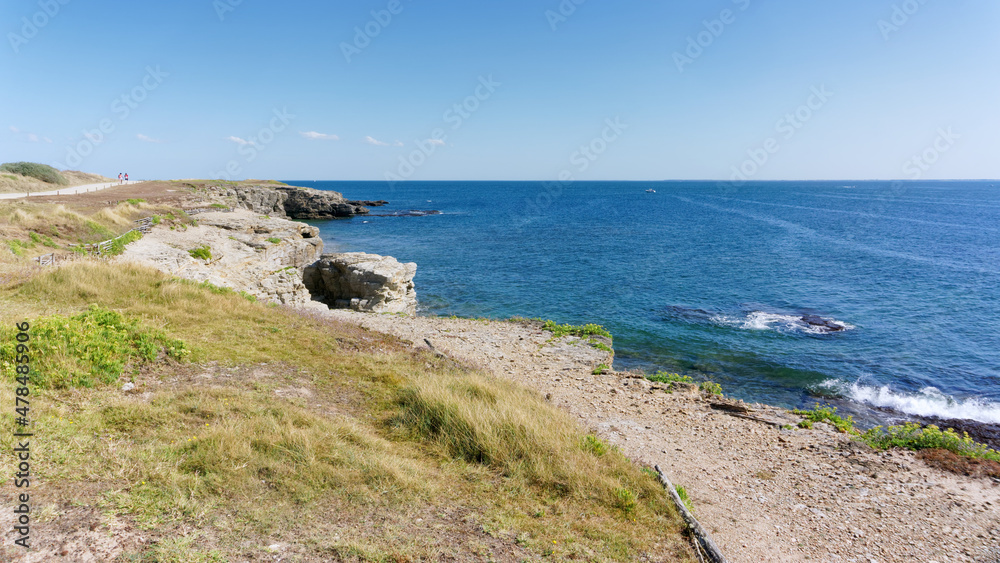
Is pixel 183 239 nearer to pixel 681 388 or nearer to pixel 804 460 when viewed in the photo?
pixel 681 388

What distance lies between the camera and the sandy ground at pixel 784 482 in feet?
25.7

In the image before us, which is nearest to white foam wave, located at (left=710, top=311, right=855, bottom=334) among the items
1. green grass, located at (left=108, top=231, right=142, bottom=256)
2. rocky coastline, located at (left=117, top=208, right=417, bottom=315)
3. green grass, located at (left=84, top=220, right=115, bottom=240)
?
rocky coastline, located at (left=117, top=208, right=417, bottom=315)

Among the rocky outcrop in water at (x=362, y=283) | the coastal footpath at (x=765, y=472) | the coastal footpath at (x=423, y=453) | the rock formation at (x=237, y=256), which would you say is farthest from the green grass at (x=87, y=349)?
the rocky outcrop in water at (x=362, y=283)

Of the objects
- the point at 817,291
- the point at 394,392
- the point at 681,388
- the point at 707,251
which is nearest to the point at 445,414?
the point at 394,392

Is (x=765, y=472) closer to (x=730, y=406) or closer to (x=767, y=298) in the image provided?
(x=730, y=406)

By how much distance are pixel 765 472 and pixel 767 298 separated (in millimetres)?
24844

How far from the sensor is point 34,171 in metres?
56.2

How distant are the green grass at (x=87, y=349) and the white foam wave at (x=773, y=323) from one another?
24.9 metres

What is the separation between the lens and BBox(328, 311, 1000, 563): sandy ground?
7.84 metres

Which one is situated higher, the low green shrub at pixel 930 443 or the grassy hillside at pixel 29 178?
the grassy hillside at pixel 29 178

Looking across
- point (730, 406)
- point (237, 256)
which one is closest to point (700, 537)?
point (730, 406)

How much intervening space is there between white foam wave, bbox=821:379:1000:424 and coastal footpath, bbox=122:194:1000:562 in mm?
6220

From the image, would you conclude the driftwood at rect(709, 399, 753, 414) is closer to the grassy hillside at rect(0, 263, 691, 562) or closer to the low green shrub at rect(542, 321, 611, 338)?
the grassy hillside at rect(0, 263, 691, 562)

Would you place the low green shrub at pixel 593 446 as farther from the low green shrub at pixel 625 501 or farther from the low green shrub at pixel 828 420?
the low green shrub at pixel 828 420
